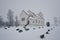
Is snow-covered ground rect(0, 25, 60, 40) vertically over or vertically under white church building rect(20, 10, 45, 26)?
under

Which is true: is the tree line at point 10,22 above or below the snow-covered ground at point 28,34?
above

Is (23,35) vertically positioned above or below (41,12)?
below

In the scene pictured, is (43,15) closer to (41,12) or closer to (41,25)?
(41,12)

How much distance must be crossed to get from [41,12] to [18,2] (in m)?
0.50

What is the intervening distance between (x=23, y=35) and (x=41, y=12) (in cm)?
57

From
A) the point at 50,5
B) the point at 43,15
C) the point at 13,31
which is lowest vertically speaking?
the point at 13,31

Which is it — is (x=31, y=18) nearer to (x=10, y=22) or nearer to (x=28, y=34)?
(x=28, y=34)

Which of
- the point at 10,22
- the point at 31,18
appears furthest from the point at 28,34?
the point at 10,22

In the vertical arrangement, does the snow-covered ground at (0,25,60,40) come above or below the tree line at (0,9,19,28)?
below

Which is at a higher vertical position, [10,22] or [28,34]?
[10,22]

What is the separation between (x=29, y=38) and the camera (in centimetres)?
197

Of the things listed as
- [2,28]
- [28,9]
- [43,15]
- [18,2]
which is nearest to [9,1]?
[18,2]

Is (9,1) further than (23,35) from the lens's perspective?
Yes

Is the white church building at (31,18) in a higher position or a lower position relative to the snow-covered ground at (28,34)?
higher
